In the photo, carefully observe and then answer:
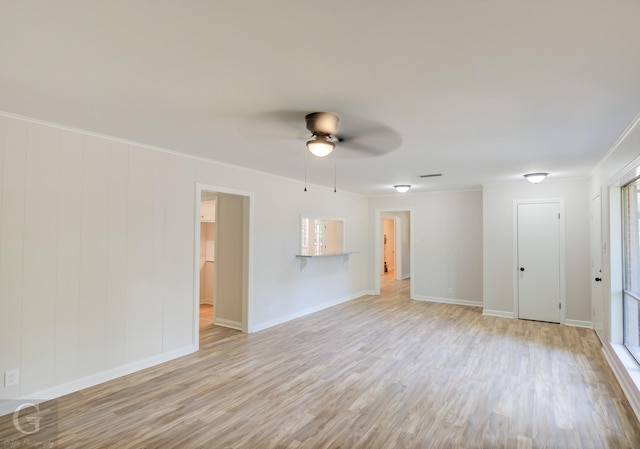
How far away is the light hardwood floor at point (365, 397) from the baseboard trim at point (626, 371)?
9cm

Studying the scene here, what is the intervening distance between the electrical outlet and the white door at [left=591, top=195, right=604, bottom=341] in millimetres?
6490

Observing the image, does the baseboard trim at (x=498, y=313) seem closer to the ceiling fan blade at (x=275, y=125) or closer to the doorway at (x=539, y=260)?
the doorway at (x=539, y=260)

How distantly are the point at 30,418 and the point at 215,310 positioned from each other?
314cm

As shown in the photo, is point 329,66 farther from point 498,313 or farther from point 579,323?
point 579,323

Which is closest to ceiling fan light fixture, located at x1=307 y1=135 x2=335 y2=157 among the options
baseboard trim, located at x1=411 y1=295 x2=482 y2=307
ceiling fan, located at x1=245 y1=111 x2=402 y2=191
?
ceiling fan, located at x1=245 y1=111 x2=402 y2=191

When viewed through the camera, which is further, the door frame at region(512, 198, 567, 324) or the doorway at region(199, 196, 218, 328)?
the doorway at region(199, 196, 218, 328)

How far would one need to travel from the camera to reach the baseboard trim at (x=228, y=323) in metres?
5.52

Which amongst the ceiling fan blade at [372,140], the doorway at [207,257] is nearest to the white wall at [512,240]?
the ceiling fan blade at [372,140]

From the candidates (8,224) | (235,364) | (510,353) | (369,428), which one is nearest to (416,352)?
(510,353)

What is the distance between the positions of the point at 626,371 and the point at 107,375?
5064 mm

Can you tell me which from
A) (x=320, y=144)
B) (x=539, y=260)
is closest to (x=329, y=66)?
(x=320, y=144)

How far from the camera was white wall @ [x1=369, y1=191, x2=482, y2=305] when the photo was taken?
7.20 meters

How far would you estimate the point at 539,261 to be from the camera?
601 centimetres

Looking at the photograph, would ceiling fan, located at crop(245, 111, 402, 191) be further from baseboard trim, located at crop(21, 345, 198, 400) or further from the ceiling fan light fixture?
baseboard trim, located at crop(21, 345, 198, 400)
